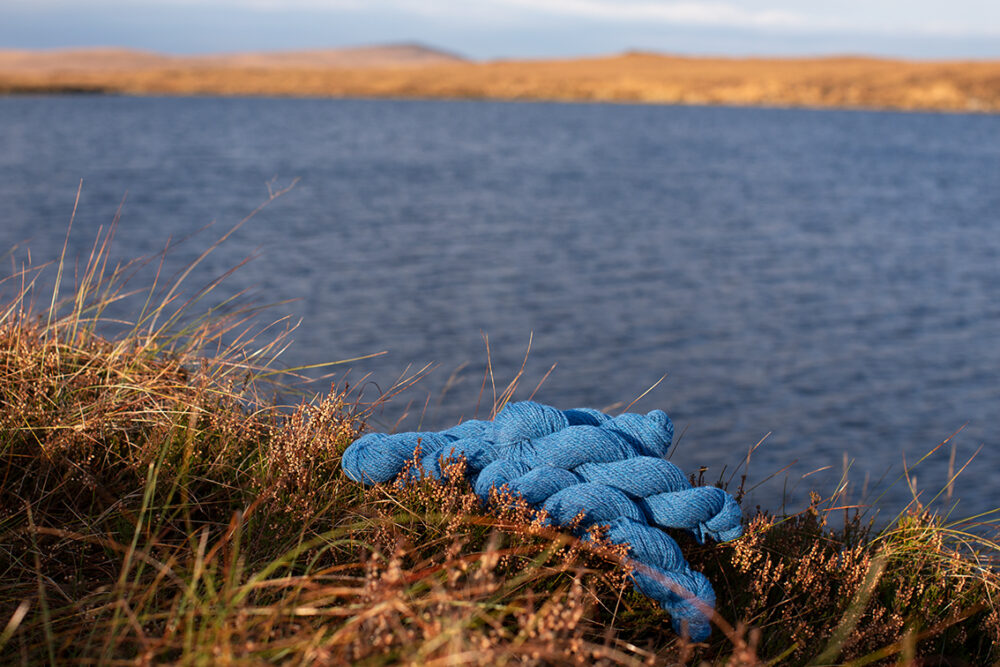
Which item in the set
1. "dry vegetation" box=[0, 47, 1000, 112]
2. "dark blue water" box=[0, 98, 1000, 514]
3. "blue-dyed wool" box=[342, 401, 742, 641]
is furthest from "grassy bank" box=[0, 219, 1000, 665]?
"dry vegetation" box=[0, 47, 1000, 112]

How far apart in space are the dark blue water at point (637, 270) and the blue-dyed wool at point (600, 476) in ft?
6.66

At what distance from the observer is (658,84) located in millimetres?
87625

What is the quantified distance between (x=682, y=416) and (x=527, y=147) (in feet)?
97.9

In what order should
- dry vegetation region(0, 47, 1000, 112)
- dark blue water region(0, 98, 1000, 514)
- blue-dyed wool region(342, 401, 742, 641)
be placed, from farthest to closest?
dry vegetation region(0, 47, 1000, 112) → dark blue water region(0, 98, 1000, 514) → blue-dyed wool region(342, 401, 742, 641)

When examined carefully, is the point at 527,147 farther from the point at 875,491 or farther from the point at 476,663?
the point at 476,663

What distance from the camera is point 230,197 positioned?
21.1m

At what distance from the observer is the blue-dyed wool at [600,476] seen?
8.38 ft

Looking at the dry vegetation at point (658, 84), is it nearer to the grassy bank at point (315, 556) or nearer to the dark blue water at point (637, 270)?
the dark blue water at point (637, 270)

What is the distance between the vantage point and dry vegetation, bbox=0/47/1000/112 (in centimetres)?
7825

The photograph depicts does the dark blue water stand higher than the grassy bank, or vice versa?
the grassy bank

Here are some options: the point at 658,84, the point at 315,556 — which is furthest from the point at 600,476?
the point at 658,84

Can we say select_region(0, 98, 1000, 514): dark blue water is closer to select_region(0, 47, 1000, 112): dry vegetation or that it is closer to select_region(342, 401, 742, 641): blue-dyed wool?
select_region(342, 401, 742, 641): blue-dyed wool

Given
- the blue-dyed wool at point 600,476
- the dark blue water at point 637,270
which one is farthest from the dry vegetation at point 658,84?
the blue-dyed wool at point 600,476

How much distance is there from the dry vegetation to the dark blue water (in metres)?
47.8
